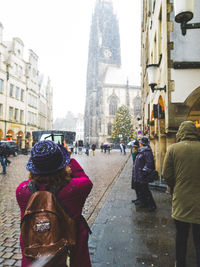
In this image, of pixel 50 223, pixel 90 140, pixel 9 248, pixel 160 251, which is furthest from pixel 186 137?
pixel 90 140

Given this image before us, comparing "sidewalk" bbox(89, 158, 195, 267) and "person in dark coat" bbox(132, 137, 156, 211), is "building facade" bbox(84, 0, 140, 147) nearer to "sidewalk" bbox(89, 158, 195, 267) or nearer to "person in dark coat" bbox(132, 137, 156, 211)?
"person in dark coat" bbox(132, 137, 156, 211)

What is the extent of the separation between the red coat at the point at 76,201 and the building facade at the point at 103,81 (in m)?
63.4

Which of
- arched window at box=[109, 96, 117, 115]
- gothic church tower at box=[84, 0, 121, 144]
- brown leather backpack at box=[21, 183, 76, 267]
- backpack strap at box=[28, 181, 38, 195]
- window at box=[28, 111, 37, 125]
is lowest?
brown leather backpack at box=[21, 183, 76, 267]

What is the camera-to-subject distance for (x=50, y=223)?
130cm

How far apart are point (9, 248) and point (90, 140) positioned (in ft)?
212

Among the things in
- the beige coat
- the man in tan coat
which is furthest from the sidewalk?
the beige coat

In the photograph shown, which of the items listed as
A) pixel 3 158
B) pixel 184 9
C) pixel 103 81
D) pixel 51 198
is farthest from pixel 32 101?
pixel 51 198

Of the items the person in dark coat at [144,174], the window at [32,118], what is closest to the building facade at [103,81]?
the window at [32,118]

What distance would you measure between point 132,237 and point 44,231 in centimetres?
259

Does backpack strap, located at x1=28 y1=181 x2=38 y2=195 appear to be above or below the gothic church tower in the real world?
below

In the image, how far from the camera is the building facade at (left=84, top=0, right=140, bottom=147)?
218 ft

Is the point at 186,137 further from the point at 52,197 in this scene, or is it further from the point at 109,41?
the point at 109,41

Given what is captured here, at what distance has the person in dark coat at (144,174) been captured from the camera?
492cm

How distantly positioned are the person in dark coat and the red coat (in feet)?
11.2
